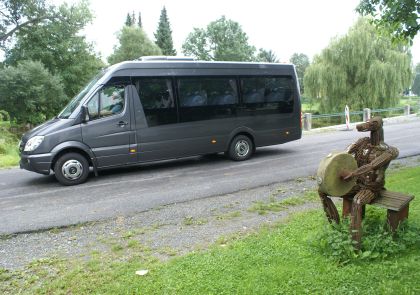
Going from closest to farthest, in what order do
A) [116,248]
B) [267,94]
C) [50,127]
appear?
1. [116,248]
2. [50,127]
3. [267,94]

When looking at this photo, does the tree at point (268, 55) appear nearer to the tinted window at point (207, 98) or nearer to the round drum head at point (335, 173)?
the tinted window at point (207, 98)

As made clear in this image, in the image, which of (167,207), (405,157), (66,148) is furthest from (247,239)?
(405,157)

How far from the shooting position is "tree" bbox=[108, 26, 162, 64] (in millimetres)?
55312

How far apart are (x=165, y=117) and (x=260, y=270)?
663 centimetres

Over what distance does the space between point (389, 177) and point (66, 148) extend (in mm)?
6768

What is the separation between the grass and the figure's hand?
0.57 m

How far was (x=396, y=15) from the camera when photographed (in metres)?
6.97

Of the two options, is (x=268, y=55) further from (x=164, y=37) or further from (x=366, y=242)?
(x=366, y=242)

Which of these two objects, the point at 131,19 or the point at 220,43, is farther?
the point at 131,19

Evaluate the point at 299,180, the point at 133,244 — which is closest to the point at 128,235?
the point at 133,244

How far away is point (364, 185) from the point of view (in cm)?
399

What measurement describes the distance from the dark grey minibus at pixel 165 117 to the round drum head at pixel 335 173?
6168mm

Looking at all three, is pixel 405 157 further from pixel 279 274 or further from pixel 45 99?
pixel 45 99

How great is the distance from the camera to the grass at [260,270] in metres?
3.33
